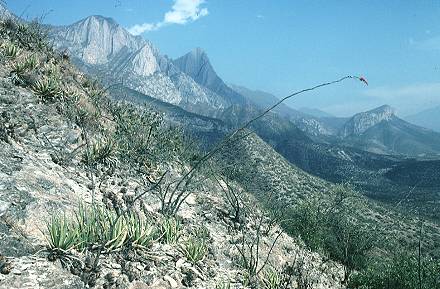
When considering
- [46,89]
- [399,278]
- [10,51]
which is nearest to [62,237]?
[46,89]

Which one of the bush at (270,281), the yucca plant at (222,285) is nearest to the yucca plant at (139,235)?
the yucca plant at (222,285)

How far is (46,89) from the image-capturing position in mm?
13688

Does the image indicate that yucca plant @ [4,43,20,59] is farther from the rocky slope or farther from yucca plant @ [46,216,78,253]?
yucca plant @ [46,216,78,253]

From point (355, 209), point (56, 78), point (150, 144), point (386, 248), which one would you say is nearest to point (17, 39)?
point (56, 78)

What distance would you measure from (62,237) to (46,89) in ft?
26.7

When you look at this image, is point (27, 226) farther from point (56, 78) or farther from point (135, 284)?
point (56, 78)

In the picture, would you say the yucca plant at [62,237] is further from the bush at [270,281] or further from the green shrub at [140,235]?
the bush at [270,281]

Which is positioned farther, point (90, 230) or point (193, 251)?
point (193, 251)

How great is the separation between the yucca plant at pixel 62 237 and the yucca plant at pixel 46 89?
7494mm

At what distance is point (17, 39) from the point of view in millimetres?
17750

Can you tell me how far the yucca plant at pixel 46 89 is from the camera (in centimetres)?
1368

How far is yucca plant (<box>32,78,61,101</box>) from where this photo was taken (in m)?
13.7

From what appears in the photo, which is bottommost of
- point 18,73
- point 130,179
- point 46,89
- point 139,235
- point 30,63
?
point 139,235

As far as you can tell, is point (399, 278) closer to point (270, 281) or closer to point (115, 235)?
point (270, 281)
